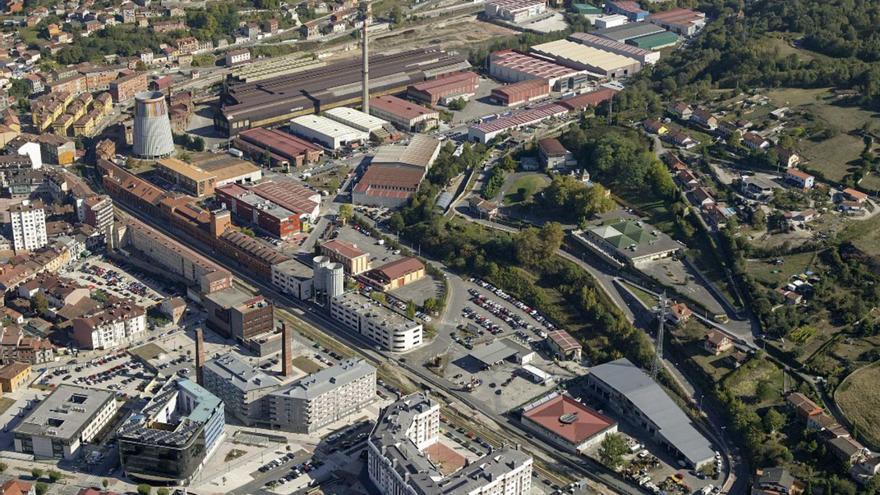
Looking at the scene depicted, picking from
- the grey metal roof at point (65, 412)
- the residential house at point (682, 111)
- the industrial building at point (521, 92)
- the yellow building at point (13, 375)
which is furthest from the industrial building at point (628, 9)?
the grey metal roof at point (65, 412)

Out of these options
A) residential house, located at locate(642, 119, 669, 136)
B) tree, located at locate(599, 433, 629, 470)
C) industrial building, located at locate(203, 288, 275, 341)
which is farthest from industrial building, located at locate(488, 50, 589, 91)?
tree, located at locate(599, 433, 629, 470)

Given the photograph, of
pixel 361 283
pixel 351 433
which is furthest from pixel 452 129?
pixel 351 433

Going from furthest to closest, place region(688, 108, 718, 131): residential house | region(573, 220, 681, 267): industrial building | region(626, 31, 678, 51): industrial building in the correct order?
region(626, 31, 678, 51): industrial building → region(688, 108, 718, 131): residential house → region(573, 220, 681, 267): industrial building

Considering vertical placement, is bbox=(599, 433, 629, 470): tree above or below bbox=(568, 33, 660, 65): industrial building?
below

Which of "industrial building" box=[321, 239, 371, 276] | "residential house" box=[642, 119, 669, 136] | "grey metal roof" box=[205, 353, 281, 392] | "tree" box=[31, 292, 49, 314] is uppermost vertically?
"residential house" box=[642, 119, 669, 136]

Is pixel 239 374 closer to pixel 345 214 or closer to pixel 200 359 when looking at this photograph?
pixel 200 359

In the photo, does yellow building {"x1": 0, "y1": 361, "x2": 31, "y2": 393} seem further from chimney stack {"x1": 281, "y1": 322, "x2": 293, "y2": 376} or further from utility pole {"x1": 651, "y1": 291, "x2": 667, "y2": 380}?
utility pole {"x1": 651, "y1": 291, "x2": 667, "y2": 380}
